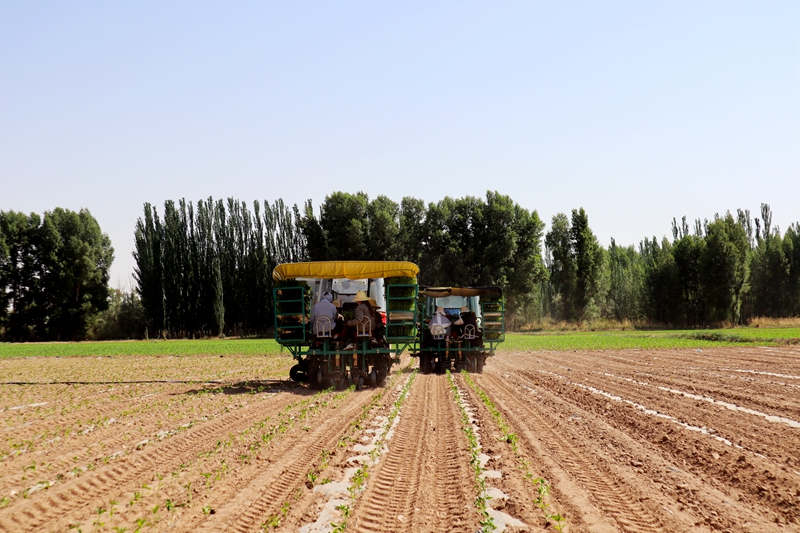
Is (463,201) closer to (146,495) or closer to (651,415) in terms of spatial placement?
(651,415)

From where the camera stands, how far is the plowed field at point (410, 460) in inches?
224

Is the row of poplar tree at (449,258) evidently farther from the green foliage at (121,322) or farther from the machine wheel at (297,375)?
the machine wheel at (297,375)

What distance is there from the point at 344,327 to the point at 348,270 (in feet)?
4.97

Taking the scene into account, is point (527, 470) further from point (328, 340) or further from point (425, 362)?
point (425, 362)

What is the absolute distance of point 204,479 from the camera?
22.6 ft

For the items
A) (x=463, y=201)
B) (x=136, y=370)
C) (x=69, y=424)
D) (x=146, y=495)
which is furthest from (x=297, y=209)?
(x=146, y=495)

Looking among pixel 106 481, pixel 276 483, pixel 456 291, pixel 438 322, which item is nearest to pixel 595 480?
pixel 276 483

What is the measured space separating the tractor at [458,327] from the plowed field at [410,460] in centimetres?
522

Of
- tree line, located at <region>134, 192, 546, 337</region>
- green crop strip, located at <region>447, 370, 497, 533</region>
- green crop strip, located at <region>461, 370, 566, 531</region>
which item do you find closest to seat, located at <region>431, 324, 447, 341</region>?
green crop strip, located at <region>461, 370, 566, 531</region>

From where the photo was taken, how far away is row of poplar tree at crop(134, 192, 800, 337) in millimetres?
60969

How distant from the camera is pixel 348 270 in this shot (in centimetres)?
1681

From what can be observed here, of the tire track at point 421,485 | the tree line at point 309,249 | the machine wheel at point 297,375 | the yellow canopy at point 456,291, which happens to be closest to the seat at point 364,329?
the machine wheel at point 297,375

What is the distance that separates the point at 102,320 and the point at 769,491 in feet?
222

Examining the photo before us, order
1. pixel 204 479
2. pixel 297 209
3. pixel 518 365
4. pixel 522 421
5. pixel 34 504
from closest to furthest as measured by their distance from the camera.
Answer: pixel 34 504, pixel 204 479, pixel 522 421, pixel 518 365, pixel 297 209
